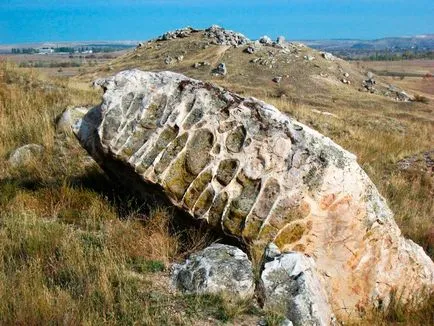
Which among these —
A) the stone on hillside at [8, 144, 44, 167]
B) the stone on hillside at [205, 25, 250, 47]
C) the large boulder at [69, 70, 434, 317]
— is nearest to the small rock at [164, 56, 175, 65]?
the stone on hillside at [205, 25, 250, 47]

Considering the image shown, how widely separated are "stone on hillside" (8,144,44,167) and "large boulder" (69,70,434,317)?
8.71 feet

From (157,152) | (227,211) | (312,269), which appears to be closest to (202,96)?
(157,152)

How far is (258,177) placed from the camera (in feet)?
18.2

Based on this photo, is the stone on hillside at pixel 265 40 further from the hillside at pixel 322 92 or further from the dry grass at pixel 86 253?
the dry grass at pixel 86 253

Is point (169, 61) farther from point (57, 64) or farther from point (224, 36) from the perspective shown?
point (57, 64)

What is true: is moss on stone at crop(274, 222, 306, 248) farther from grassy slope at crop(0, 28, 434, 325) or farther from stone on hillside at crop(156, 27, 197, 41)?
stone on hillside at crop(156, 27, 197, 41)

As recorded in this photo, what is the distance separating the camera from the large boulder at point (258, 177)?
5.51 metres

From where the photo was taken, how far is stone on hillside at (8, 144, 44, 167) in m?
8.33

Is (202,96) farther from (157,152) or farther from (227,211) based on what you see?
(227,211)

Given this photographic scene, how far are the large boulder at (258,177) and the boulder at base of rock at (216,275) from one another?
0.72 metres

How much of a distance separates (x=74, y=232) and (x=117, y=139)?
1086mm

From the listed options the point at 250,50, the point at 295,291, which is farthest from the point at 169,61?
the point at 295,291

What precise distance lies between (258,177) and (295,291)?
55.0 inches

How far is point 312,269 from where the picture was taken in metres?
4.89
